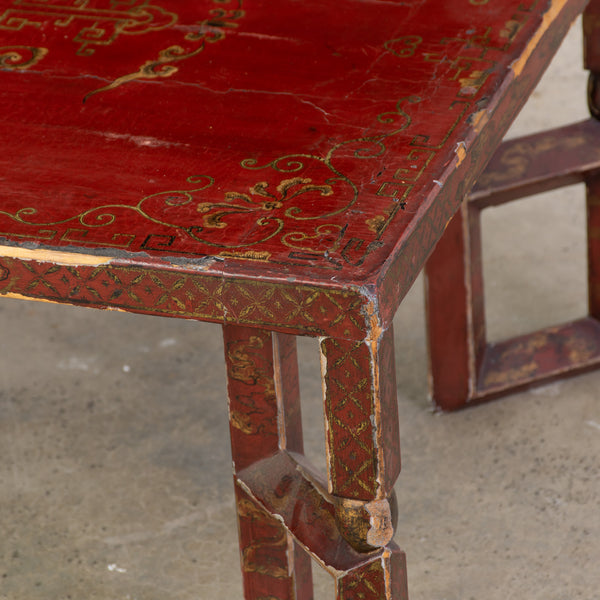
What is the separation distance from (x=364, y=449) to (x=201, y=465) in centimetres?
103

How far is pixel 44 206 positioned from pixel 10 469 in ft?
3.51

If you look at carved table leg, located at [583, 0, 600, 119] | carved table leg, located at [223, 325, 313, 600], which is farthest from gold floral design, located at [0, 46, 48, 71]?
carved table leg, located at [583, 0, 600, 119]

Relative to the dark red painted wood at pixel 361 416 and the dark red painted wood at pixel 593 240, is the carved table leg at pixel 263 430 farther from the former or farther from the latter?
the dark red painted wood at pixel 593 240

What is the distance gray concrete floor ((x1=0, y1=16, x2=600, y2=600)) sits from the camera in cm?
211

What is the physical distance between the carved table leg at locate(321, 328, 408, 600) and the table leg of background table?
0.88 m

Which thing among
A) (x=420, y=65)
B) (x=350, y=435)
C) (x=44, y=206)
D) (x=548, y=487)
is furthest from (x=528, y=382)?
(x=44, y=206)

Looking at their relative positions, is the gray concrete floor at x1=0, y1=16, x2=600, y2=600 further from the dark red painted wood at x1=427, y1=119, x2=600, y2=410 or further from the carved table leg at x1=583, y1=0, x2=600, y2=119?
the carved table leg at x1=583, y1=0, x2=600, y2=119

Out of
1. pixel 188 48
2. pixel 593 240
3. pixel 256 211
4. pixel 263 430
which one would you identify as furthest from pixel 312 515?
pixel 593 240

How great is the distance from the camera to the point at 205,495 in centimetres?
229

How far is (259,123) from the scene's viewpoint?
61.3 inches

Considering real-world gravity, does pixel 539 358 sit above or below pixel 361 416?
below

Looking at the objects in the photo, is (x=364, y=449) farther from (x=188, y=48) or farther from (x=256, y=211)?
(x=188, y=48)

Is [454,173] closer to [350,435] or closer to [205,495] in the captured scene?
[350,435]

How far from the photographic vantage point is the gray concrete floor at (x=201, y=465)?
Answer: 211 centimetres
